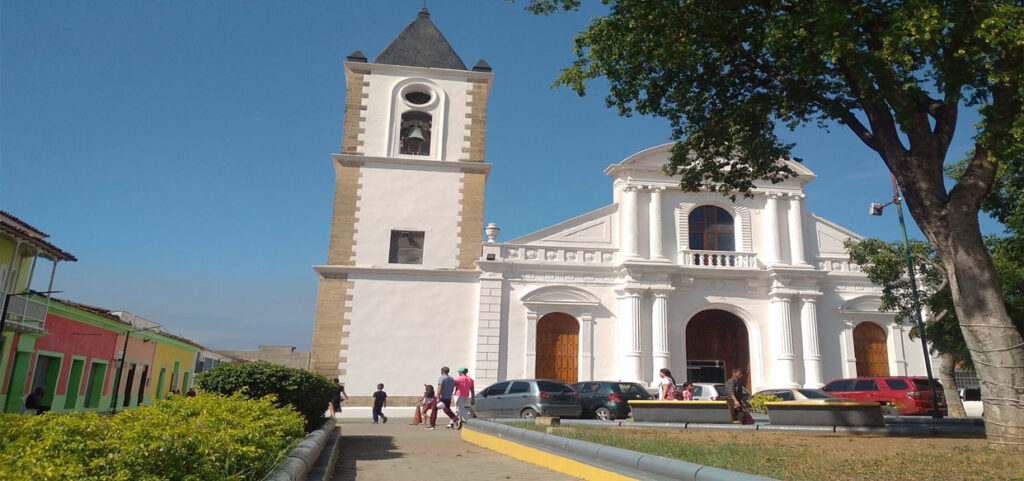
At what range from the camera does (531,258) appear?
23.4 metres

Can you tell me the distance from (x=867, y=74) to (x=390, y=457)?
8686 millimetres

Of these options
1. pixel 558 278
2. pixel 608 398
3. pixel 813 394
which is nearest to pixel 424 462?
pixel 608 398

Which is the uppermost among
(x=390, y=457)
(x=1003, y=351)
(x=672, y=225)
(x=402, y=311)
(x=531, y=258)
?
(x=672, y=225)

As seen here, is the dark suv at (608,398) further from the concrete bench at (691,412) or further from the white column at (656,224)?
the white column at (656,224)

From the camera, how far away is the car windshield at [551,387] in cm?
1698

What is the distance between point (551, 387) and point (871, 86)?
1067 centimetres

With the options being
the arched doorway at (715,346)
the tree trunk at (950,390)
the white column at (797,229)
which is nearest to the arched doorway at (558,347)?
the arched doorway at (715,346)

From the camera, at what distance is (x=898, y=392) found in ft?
63.4

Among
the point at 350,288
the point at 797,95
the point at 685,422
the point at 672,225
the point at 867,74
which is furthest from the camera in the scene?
the point at 672,225

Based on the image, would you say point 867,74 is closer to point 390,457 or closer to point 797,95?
point 797,95

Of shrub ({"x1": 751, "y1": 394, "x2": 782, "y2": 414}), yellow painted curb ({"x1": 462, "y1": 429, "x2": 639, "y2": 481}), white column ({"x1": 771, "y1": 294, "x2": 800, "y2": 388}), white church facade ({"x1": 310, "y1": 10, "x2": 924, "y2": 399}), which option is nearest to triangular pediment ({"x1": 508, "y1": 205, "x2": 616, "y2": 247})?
white church facade ({"x1": 310, "y1": 10, "x2": 924, "y2": 399})

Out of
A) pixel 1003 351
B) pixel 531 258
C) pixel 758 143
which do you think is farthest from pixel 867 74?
pixel 531 258

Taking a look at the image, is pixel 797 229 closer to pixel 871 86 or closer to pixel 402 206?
pixel 402 206

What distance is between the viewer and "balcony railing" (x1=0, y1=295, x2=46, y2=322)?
1702 centimetres
